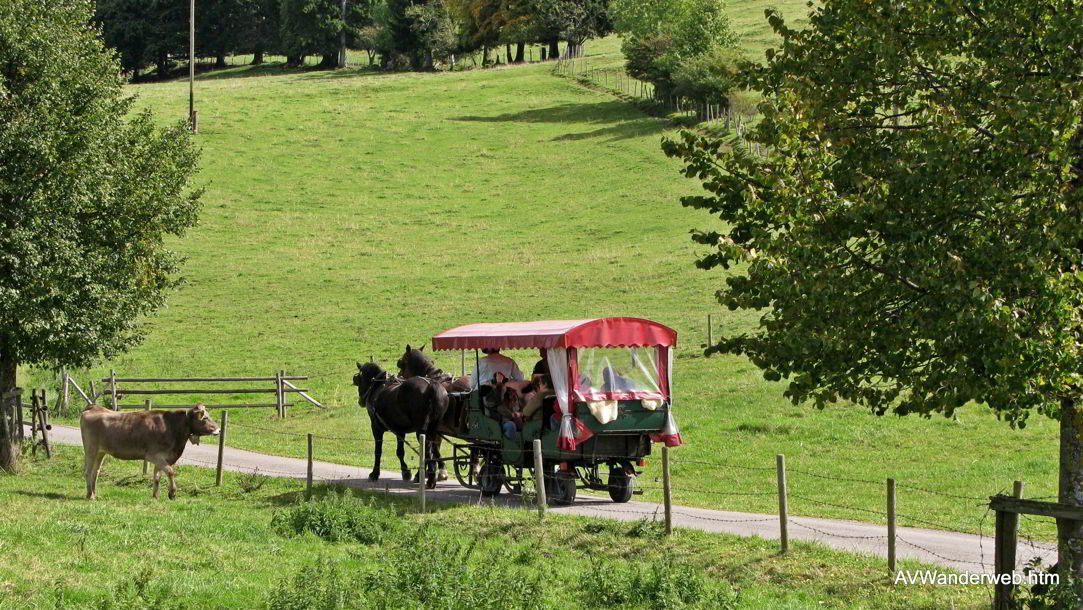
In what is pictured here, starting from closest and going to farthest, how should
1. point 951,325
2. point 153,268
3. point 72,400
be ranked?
point 951,325
point 153,268
point 72,400

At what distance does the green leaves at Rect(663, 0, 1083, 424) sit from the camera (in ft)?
31.4

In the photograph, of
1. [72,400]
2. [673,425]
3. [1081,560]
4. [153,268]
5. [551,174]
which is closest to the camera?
[1081,560]

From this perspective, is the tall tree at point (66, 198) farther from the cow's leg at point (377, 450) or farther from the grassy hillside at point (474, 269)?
the grassy hillside at point (474, 269)

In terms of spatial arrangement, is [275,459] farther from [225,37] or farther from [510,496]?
[225,37]

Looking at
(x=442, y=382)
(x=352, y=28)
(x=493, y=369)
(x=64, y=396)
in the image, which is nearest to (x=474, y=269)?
(x=64, y=396)

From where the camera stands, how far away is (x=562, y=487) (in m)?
19.3

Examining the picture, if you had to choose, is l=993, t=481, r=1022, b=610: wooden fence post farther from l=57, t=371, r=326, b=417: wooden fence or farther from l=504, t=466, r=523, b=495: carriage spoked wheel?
l=57, t=371, r=326, b=417: wooden fence

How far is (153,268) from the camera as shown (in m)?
25.5

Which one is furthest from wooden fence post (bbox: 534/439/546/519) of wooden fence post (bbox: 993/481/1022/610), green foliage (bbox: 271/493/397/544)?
wooden fence post (bbox: 993/481/1022/610)

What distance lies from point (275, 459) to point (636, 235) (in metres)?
32.0

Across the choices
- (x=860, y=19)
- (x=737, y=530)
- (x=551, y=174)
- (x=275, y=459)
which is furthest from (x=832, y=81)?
(x=551, y=174)

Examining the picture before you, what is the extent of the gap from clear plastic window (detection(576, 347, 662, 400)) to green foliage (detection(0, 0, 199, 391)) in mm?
9696

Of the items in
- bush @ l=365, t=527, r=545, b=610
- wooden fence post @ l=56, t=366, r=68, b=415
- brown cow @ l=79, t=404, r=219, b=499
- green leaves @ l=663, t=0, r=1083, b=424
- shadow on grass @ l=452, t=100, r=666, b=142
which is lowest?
wooden fence post @ l=56, t=366, r=68, b=415

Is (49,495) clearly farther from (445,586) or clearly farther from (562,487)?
(445,586)
